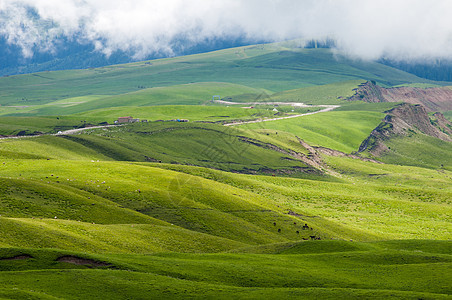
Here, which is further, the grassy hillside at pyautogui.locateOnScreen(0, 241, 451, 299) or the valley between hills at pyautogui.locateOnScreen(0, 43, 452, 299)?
the valley between hills at pyautogui.locateOnScreen(0, 43, 452, 299)

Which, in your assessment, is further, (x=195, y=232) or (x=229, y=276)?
(x=195, y=232)

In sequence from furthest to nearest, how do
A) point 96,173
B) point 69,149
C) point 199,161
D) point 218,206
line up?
1. point 199,161
2. point 69,149
3. point 96,173
4. point 218,206

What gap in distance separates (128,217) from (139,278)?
2973 cm

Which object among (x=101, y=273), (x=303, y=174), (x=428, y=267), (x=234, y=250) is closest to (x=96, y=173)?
(x=234, y=250)

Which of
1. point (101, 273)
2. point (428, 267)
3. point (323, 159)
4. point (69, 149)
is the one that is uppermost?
point (101, 273)

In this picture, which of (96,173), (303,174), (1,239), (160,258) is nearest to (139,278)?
(160,258)

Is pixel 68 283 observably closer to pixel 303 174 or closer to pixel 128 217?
pixel 128 217

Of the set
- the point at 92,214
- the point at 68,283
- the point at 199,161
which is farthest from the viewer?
the point at 199,161

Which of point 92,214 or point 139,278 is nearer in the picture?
point 139,278

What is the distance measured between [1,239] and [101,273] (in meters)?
15.4

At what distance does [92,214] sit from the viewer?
72.2m

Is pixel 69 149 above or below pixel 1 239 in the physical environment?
below

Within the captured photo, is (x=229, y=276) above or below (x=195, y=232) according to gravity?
above

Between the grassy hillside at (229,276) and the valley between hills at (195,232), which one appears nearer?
the grassy hillside at (229,276)
